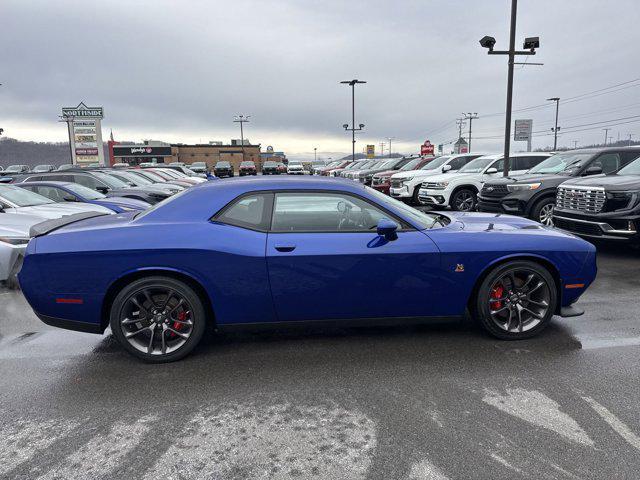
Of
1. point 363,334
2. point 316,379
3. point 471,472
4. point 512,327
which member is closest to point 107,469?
point 316,379

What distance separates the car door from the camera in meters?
3.60

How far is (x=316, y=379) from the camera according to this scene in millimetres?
3383

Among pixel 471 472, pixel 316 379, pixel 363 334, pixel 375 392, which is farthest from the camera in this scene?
pixel 363 334

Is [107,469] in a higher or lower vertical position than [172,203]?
lower

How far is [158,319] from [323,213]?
1595 millimetres

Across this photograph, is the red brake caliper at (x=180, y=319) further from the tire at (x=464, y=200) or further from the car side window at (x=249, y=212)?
the tire at (x=464, y=200)

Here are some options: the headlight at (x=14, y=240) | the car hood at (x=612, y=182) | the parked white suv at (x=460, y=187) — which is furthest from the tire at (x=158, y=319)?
the parked white suv at (x=460, y=187)

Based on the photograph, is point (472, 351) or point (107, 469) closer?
point (107, 469)

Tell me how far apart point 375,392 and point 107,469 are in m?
1.70

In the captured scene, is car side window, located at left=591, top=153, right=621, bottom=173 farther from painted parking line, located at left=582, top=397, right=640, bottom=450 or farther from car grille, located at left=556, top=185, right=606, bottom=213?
painted parking line, located at left=582, top=397, right=640, bottom=450

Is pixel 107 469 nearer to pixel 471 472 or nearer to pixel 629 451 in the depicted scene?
pixel 471 472

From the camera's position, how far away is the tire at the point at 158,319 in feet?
11.8

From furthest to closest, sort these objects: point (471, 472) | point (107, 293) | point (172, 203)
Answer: point (172, 203)
point (107, 293)
point (471, 472)

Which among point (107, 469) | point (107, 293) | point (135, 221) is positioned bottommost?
point (107, 469)
